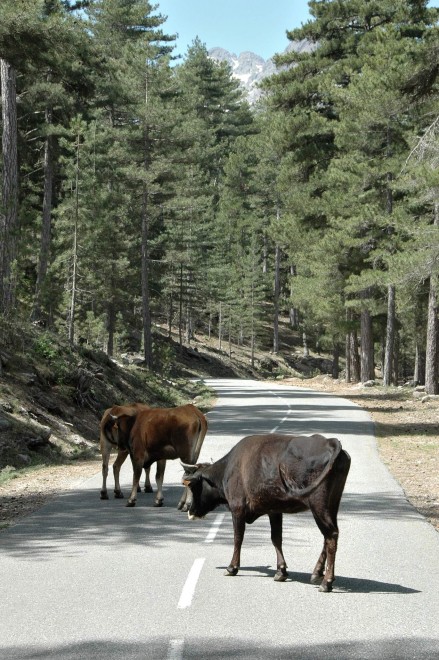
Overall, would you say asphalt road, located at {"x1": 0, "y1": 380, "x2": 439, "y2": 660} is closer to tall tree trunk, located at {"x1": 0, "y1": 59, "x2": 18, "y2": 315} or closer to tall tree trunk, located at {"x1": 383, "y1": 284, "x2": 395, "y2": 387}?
tall tree trunk, located at {"x1": 0, "y1": 59, "x2": 18, "y2": 315}

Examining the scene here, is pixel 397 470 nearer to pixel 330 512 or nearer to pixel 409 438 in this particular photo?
pixel 409 438

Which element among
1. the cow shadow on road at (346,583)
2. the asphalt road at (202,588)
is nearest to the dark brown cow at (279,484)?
the cow shadow on road at (346,583)

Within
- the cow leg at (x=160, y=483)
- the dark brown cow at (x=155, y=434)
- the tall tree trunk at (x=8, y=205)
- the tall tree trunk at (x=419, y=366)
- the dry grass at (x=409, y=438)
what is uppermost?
the tall tree trunk at (x=8, y=205)

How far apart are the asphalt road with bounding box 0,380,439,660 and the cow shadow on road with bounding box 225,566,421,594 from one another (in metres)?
0.02

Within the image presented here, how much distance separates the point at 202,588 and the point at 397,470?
9949 mm

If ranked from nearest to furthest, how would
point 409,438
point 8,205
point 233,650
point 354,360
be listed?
point 233,650 < point 8,205 < point 409,438 < point 354,360

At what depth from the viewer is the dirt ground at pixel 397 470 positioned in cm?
1259

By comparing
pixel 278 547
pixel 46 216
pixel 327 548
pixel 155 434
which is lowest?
pixel 278 547

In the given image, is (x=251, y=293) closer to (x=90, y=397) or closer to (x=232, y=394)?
(x=232, y=394)

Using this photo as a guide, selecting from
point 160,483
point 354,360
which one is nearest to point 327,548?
point 160,483

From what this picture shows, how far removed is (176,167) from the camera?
43.7 metres

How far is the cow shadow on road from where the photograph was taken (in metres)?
7.38

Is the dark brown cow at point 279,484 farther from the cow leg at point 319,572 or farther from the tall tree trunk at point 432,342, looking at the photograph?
the tall tree trunk at point 432,342

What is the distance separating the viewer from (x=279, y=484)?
7273mm
